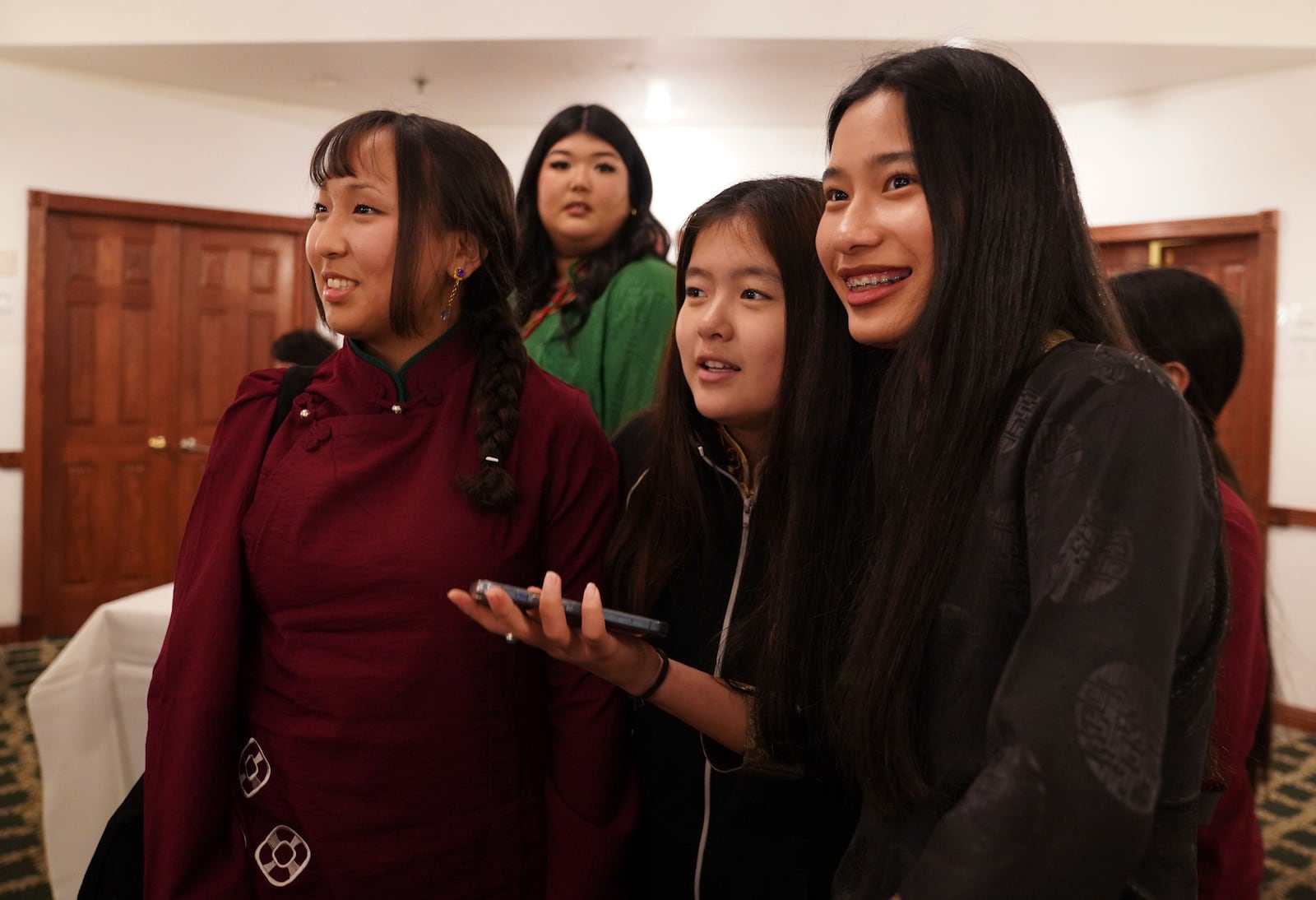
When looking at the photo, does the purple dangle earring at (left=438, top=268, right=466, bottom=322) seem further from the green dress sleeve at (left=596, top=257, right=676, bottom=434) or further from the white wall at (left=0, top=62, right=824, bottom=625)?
the white wall at (left=0, top=62, right=824, bottom=625)

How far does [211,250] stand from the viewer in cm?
610

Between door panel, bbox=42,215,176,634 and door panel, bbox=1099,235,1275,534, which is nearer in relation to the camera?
door panel, bbox=1099,235,1275,534

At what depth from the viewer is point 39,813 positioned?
3.29 m

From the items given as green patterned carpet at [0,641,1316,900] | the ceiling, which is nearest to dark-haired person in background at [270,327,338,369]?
green patterned carpet at [0,641,1316,900]

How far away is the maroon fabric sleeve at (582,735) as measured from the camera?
1.37 metres

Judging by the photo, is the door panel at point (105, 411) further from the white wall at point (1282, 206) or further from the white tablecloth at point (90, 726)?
the white wall at point (1282, 206)

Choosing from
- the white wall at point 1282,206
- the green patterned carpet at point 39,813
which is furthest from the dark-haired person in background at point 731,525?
the white wall at point 1282,206

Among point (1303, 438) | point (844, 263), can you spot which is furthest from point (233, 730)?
point (1303, 438)

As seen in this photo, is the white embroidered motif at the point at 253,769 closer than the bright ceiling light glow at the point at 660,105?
Yes

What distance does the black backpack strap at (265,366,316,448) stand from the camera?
143cm

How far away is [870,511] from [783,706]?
0.92 ft

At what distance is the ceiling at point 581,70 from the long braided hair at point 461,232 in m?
3.78

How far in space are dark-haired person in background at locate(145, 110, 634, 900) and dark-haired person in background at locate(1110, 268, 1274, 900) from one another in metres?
0.86

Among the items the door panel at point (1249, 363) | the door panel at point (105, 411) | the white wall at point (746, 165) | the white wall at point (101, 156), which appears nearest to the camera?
the white wall at point (746, 165)
